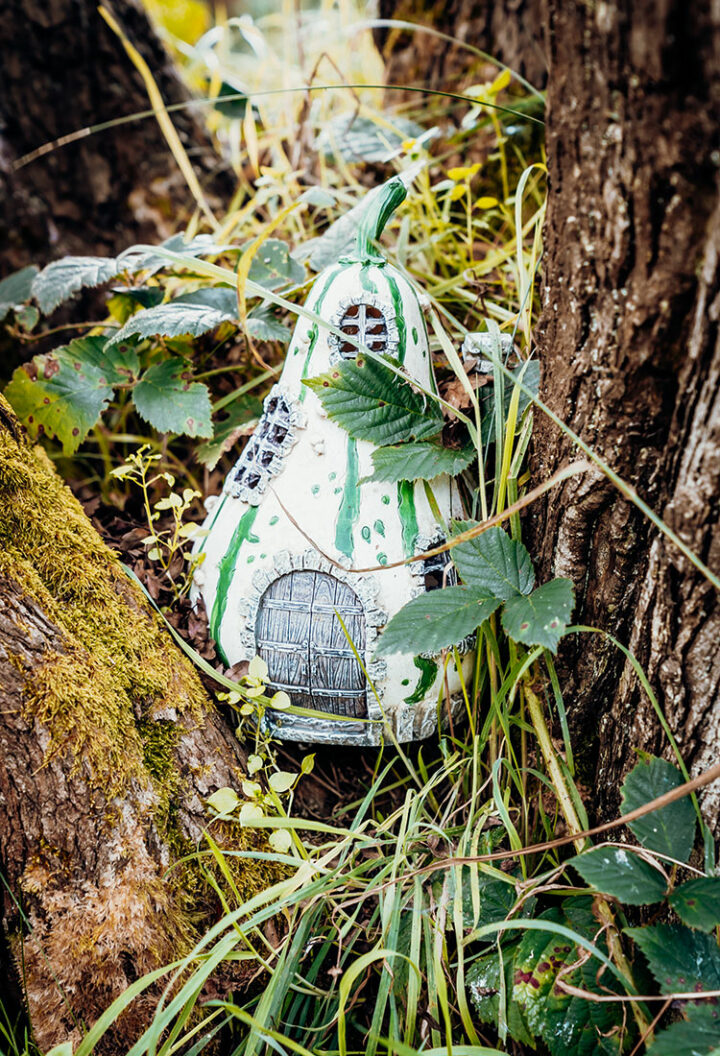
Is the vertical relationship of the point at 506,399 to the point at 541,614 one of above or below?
above

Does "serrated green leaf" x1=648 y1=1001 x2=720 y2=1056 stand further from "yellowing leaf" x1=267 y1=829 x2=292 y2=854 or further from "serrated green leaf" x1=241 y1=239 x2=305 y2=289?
"serrated green leaf" x1=241 y1=239 x2=305 y2=289

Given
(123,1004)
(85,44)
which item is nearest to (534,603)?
(123,1004)

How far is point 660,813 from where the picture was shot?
3.45 feet

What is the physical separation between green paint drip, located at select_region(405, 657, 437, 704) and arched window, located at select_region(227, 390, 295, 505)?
1.40ft

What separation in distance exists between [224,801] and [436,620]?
47cm

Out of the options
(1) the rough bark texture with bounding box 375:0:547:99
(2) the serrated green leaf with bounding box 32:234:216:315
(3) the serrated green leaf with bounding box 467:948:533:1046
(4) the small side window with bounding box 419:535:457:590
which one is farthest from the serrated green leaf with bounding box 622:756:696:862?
(1) the rough bark texture with bounding box 375:0:547:99

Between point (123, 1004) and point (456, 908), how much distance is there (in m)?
0.50

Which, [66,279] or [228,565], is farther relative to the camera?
[66,279]

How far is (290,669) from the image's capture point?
1.33 meters

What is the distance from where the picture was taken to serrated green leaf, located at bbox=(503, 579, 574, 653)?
41.8 inches

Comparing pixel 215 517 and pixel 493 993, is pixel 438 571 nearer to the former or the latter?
pixel 215 517

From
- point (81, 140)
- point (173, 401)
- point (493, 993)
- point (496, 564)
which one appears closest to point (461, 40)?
point (81, 140)

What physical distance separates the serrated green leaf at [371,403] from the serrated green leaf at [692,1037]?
922mm

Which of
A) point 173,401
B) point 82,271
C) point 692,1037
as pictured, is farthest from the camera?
point 82,271
